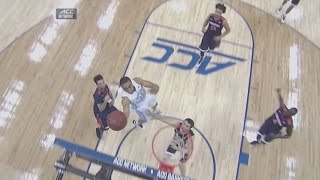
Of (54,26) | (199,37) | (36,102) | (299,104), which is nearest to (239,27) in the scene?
(199,37)

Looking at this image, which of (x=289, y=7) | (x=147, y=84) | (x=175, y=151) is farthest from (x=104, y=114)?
(x=289, y=7)

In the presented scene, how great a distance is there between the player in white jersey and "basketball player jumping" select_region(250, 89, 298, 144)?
187 centimetres

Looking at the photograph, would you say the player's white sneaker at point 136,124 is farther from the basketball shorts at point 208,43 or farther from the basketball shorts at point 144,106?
the basketball shorts at point 208,43

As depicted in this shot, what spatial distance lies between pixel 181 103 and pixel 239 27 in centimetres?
236

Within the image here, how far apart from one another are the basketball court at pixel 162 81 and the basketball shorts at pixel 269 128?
12.4 inches

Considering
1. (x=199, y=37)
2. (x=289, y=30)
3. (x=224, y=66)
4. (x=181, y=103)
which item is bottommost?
(x=181, y=103)

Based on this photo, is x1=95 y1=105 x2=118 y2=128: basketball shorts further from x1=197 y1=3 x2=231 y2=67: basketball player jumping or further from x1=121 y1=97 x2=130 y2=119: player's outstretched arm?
x1=197 y1=3 x2=231 y2=67: basketball player jumping

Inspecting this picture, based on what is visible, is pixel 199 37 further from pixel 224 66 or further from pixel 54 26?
pixel 54 26

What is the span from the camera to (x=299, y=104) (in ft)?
23.0

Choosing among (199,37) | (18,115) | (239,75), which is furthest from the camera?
(199,37)

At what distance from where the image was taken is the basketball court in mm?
6242

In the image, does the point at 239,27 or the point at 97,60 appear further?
the point at 239,27

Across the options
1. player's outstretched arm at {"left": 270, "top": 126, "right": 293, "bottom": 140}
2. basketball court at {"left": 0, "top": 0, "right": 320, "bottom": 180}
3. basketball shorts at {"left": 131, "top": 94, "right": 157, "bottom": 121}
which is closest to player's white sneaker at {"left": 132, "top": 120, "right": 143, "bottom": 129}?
basketball court at {"left": 0, "top": 0, "right": 320, "bottom": 180}

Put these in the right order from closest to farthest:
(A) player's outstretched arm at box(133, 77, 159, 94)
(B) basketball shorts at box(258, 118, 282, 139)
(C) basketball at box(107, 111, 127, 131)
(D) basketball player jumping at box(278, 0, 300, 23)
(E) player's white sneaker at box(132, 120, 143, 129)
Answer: (C) basketball at box(107, 111, 127, 131)
(A) player's outstretched arm at box(133, 77, 159, 94)
(B) basketball shorts at box(258, 118, 282, 139)
(E) player's white sneaker at box(132, 120, 143, 129)
(D) basketball player jumping at box(278, 0, 300, 23)
